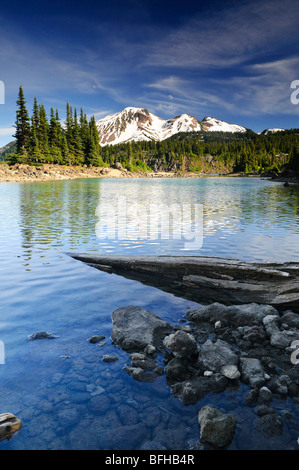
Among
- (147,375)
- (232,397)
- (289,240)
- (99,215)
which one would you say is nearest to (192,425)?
(232,397)

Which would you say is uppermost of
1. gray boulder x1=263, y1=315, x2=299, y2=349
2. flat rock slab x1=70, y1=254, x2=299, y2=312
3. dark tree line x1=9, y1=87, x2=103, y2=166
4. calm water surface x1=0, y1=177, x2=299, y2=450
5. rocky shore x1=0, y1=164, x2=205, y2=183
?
dark tree line x1=9, y1=87, x2=103, y2=166

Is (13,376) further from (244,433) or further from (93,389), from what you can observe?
(244,433)

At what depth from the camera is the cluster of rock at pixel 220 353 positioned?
4984 millimetres

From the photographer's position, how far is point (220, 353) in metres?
5.86

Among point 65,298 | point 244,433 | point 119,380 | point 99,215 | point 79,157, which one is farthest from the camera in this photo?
point 79,157

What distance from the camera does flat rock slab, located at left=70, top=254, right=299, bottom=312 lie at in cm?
855

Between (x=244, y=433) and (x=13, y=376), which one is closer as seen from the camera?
(x=244, y=433)

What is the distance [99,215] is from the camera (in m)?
28.4

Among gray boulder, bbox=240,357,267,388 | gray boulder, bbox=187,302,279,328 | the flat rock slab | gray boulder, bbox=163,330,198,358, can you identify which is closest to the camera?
gray boulder, bbox=240,357,267,388

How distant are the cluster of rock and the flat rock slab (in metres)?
0.77

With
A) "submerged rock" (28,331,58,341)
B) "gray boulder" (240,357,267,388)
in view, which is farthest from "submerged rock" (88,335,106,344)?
"gray boulder" (240,357,267,388)

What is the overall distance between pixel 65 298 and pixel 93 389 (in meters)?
4.64

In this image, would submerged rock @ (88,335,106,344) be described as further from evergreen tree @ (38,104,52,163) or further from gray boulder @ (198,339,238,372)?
evergreen tree @ (38,104,52,163)

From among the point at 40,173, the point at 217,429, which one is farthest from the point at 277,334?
the point at 40,173
